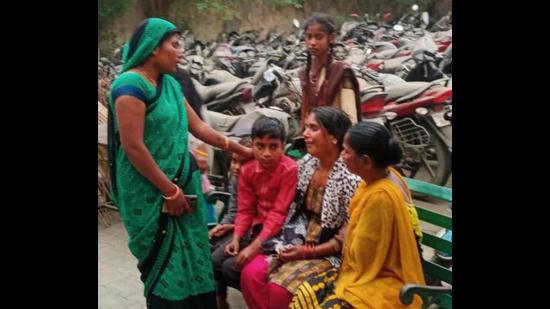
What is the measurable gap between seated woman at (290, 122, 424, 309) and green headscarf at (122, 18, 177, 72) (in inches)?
32.0

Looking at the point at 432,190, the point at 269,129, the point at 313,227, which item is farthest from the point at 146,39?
the point at 432,190

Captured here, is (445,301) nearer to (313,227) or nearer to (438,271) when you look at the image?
(438,271)

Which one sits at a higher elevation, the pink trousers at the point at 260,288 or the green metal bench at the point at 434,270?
the green metal bench at the point at 434,270

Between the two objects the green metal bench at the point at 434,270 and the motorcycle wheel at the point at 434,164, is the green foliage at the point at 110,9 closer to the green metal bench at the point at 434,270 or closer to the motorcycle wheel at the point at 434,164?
the green metal bench at the point at 434,270

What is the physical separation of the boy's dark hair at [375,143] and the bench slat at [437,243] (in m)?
0.42

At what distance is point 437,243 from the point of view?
2.14 m

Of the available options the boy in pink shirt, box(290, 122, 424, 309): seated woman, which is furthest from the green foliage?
box(290, 122, 424, 309): seated woman

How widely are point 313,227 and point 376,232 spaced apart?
537mm

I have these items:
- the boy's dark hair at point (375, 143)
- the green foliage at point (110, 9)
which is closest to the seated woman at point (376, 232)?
the boy's dark hair at point (375, 143)

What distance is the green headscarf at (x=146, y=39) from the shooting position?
2.09m

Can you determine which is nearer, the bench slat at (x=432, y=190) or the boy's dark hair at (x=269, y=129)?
the bench slat at (x=432, y=190)

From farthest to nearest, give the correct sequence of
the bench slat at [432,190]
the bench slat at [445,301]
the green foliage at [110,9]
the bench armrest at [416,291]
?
1. the green foliage at [110,9]
2. the bench slat at [432,190]
3. the bench slat at [445,301]
4. the bench armrest at [416,291]

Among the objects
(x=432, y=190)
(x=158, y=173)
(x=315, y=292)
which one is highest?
(x=158, y=173)
